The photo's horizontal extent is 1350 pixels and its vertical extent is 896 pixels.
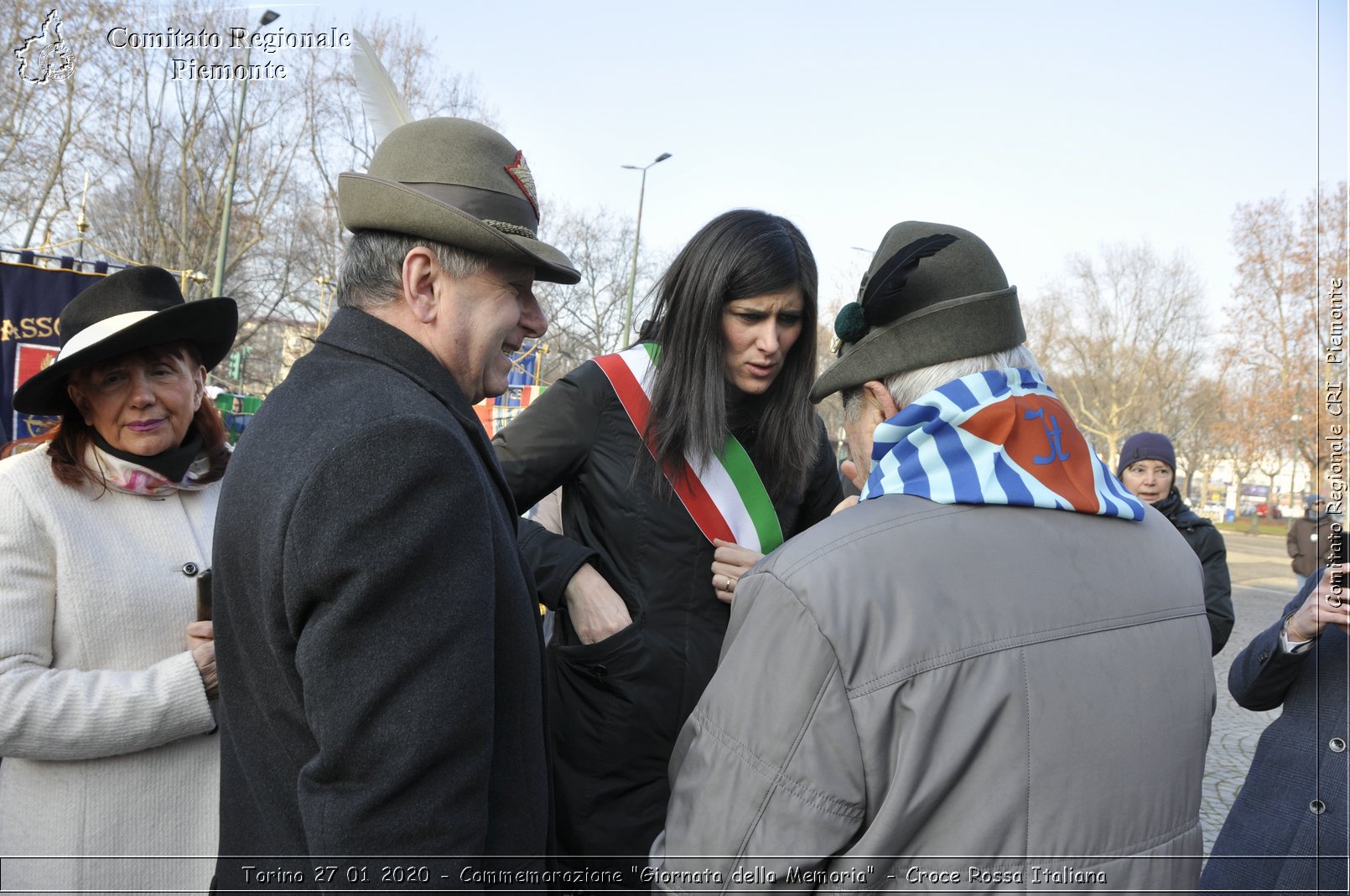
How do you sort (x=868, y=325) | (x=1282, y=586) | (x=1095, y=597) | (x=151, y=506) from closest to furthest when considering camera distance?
(x=1095, y=597) < (x=868, y=325) < (x=151, y=506) < (x=1282, y=586)

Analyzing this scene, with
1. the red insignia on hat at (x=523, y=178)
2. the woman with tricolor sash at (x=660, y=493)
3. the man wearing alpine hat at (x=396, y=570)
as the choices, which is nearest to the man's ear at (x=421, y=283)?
the man wearing alpine hat at (x=396, y=570)

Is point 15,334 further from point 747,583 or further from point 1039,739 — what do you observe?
point 1039,739

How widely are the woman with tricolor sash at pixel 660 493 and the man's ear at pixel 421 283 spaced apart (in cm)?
77

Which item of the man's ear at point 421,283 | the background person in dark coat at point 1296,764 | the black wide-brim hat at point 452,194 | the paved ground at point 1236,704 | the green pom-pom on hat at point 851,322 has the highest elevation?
the black wide-brim hat at point 452,194

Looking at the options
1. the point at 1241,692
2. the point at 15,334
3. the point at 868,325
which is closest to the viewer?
the point at 868,325

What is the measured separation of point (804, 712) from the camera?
1.18 metres

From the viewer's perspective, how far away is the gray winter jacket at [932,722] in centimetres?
118

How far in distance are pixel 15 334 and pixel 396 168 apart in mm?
5708

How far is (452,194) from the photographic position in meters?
1.41

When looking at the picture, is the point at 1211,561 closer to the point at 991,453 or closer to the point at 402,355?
the point at 991,453

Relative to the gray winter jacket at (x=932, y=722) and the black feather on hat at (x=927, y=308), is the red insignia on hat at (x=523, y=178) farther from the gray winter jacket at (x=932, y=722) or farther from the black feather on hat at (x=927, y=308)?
the gray winter jacket at (x=932, y=722)

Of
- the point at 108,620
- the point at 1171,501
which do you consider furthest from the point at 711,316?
the point at 1171,501

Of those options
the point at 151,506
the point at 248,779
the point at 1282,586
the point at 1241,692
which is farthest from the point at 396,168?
the point at 1282,586

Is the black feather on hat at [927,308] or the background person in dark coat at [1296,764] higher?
the black feather on hat at [927,308]
